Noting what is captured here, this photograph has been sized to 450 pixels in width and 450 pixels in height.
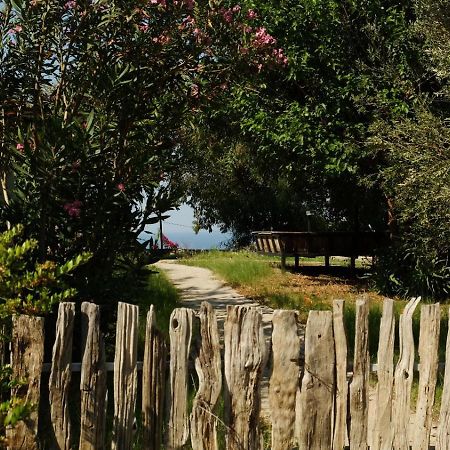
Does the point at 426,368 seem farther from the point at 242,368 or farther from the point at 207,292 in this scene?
the point at 207,292

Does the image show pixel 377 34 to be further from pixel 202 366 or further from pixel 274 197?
pixel 274 197

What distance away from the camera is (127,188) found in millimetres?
5387

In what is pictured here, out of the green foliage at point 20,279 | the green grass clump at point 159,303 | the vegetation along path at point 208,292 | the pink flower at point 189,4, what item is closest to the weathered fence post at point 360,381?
the green foliage at point 20,279

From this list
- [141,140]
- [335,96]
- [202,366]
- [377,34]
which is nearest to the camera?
[202,366]

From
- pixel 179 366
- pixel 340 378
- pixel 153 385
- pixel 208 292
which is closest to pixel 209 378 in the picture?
pixel 179 366

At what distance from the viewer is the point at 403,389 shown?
3793mm

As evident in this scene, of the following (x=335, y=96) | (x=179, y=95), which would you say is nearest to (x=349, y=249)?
(x=335, y=96)

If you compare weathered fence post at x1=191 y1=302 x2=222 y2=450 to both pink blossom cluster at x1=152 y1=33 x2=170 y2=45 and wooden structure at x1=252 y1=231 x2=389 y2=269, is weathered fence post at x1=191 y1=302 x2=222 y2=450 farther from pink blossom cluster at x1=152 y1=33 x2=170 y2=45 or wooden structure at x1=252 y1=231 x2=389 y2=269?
wooden structure at x1=252 y1=231 x2=389 y2=269

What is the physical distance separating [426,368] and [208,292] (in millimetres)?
9727

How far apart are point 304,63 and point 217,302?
5037 mm

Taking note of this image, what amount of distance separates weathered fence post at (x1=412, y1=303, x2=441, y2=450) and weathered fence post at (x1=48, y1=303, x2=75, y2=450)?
6.97 ft

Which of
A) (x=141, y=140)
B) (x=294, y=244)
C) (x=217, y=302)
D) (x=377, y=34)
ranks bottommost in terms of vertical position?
(x=217, y=302)

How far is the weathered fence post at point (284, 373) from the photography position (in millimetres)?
3570

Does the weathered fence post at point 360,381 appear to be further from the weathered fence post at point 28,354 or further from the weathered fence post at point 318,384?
the weathered fence post at point 28,354
